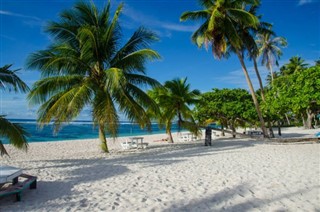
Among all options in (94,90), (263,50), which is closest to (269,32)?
(263,50)

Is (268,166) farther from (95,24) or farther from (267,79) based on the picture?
(267,79)

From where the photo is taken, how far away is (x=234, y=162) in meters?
8.10

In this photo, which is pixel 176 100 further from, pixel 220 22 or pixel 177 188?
pixel 177 188

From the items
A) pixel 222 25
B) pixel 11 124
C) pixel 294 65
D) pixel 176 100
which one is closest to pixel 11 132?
pixel 11 124

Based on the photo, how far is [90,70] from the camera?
11.0 metres

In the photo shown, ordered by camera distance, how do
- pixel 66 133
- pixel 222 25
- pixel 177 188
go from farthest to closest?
pixel 66 133 < pixel 222 25 < pixel 177 188

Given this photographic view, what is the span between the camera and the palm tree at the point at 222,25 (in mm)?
14320

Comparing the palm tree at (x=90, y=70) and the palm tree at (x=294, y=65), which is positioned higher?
the palm tree at (x=294, y=65)

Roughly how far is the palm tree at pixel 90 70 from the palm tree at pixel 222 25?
18.5ft

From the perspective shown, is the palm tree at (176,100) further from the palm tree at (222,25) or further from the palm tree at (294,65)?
the palm tree at (294,65)

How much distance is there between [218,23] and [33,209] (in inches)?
563

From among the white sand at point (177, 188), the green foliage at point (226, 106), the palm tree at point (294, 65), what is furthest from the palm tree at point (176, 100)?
the palm tree at point (294, 65)

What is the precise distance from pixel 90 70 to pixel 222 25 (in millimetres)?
8872

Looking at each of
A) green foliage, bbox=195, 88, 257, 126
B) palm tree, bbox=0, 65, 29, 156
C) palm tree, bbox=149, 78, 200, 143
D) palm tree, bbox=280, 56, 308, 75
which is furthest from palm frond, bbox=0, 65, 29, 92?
palm tree, bbox=280, 56, 308, 75
